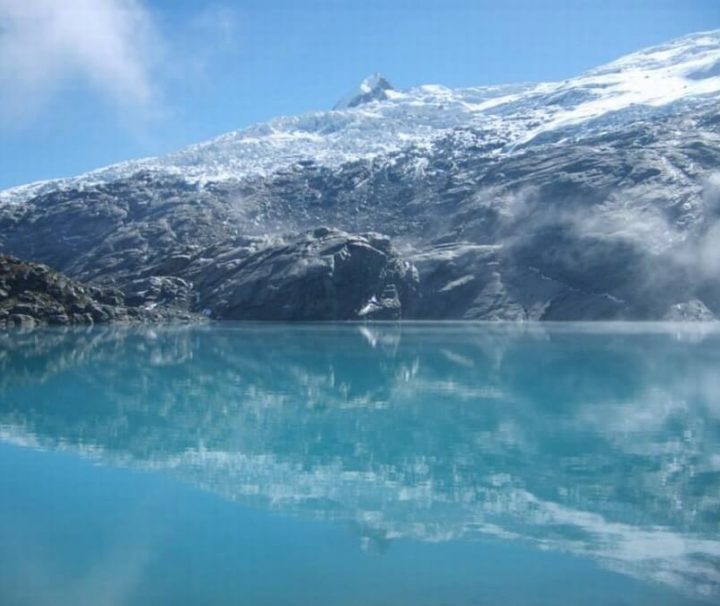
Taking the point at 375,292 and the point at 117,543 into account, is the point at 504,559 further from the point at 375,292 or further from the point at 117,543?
the point at 375,292

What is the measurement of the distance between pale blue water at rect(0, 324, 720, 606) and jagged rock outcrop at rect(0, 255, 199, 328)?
77.5m

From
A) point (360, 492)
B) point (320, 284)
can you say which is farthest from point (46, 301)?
point (360, 492)

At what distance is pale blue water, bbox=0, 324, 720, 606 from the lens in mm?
16141

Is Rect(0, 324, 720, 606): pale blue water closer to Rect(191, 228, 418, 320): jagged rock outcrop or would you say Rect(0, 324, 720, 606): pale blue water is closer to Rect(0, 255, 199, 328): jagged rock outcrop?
Rect(0, 255, 199, 328): jagged rock outcrop

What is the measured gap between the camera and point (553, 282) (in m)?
177

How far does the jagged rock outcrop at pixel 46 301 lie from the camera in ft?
403

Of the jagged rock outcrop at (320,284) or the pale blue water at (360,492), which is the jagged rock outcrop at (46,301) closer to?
the jagged rock outcrop at (320,284)

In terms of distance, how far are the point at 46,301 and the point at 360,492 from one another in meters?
117

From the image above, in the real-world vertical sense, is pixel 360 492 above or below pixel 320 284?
below

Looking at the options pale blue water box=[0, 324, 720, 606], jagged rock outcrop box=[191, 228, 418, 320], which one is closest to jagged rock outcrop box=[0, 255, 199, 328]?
jagged rock outcrop box=[191, 228, 418, 320]

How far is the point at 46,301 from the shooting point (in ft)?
423

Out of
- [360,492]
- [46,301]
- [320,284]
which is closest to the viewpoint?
[360,492]

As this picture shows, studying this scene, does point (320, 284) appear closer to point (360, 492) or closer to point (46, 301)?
point (46, 301)

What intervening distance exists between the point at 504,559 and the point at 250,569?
5.44m
